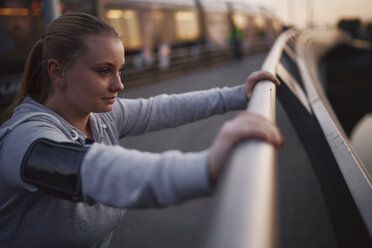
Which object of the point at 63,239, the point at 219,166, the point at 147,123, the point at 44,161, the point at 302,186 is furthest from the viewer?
the point at 302,186

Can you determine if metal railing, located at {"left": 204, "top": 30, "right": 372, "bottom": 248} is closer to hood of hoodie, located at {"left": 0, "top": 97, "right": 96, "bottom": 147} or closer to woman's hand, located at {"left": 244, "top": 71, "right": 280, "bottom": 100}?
woman's hand, located at {"left": 244, "top": 71, "right": 280, "bottom": 100}

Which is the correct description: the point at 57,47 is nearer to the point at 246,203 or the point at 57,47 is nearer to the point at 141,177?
the point at 141,177

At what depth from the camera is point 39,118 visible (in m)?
1.19

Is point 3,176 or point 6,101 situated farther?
point 6,101

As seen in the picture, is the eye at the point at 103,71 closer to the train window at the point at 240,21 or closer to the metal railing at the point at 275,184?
the metal railing at the point at 275,184

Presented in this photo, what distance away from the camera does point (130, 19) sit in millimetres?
12438

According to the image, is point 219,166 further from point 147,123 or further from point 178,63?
point 178,63

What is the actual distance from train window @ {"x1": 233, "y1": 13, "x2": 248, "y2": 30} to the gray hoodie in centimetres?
Answer: 2060

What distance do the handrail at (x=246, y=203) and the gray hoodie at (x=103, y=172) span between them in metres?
0.20

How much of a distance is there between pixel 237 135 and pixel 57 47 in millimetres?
942

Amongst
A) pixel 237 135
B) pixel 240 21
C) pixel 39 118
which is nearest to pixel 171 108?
pixel 39 118

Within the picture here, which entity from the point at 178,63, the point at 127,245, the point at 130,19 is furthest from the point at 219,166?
the point at 178,63

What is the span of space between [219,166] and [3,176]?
0.76 m

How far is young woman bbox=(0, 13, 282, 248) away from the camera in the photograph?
0.79 metres
